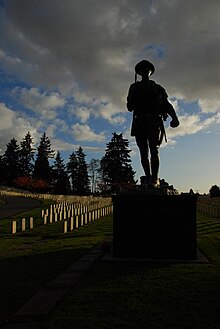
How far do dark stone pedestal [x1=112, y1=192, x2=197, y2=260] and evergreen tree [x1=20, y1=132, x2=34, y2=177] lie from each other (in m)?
99.5

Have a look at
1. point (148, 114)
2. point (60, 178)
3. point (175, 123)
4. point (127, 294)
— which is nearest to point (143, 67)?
point (148, 114)

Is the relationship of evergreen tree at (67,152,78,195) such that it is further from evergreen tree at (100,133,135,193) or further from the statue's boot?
the statue's boot

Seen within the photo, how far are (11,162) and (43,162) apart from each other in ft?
29.1

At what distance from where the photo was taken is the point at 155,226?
7723 millimetres

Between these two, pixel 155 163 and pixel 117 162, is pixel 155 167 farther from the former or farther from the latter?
pixel 117 162

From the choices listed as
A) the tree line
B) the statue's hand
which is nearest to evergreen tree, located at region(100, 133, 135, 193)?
the tree line

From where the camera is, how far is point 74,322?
156 inches

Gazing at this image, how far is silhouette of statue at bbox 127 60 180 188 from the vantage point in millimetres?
8766

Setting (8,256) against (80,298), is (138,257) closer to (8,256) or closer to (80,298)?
(80,298)

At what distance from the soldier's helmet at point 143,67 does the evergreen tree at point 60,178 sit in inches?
3141

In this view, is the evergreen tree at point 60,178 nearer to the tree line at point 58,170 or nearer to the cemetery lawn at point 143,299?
the tree line at point 58,170

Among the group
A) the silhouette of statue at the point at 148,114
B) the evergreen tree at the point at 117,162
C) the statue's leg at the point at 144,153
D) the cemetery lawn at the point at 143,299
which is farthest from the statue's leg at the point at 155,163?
the evergreen tree at the point at 117,162

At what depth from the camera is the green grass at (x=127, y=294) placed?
13.1 feet

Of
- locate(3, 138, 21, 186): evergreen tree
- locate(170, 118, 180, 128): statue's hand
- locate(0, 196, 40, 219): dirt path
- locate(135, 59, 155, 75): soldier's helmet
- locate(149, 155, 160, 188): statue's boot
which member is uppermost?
locate(3, 138, 21, 186): evergreen tree
